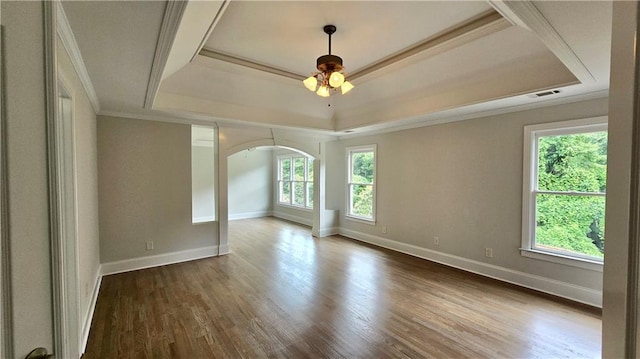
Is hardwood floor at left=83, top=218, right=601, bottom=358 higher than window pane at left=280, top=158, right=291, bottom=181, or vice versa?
window pane at left=280, top=158, right=291, bottom=181

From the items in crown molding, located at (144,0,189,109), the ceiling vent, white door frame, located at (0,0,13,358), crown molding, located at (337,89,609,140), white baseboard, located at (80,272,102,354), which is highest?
crown molding, located at (144,0,189,109)

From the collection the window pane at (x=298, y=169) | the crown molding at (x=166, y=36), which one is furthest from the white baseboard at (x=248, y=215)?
the crown molding at (x=166, y=36)

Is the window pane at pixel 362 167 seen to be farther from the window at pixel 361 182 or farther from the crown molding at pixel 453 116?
the crown molding at pixel 453 116

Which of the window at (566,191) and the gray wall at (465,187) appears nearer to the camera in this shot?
the window at (566,191)

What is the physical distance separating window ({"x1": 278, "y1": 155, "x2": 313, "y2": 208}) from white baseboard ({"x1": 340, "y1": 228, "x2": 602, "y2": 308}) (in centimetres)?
303

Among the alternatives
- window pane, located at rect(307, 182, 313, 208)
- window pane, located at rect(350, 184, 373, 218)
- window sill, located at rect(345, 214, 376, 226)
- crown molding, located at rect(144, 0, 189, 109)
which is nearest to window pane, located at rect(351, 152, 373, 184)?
window pane, located at rect(350, 184, 373, 218)

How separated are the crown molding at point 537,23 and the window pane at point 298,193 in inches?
262

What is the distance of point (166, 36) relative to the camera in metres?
1.87

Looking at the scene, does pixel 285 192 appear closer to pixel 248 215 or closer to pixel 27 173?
pixel 248 215

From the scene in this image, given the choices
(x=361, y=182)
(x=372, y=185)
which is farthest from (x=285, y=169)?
(x=372, y=185)

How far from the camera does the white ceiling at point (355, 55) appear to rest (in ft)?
5.86

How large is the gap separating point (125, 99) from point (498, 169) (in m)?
5.02

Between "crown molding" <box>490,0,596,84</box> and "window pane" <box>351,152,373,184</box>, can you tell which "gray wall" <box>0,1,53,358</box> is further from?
"window pane" <box>351,152,373,184</box>

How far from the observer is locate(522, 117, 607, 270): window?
126 inches
